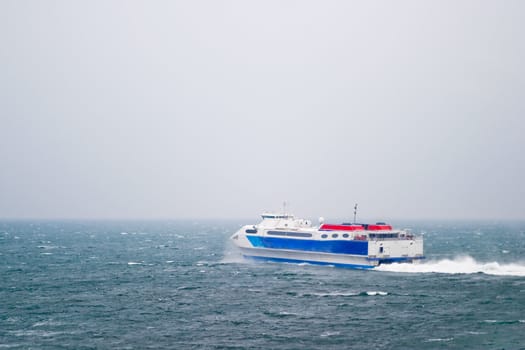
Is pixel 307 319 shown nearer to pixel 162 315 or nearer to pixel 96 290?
pixel 162 315

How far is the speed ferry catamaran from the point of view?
78.6 m

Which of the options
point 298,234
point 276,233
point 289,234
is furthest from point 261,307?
point 276,233

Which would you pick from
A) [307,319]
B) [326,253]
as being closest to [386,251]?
[326,253]

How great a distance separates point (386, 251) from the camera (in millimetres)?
78812

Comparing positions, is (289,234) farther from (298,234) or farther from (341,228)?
(341,228)

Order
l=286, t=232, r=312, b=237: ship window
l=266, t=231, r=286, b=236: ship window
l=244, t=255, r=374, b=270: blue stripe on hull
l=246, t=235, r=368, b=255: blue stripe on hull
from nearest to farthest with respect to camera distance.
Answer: l=246, t=235, r=368, b=255: blue stripe on hull
l=244, t=255, r=374, b=270: blue stripe on hull
l=286, t=232, r=312, b=237: ship window
l=266, t=231, r=286, b=236: ship window

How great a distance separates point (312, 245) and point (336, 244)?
4199 mm

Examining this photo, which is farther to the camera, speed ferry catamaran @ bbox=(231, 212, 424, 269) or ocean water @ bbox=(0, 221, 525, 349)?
speed ferry catamaran @ bbox=(231, 212, 424, 269)

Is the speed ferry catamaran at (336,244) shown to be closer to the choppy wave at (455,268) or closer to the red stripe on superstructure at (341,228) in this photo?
the red stripe on superstructure at (341,228)

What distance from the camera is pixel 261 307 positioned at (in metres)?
54.8

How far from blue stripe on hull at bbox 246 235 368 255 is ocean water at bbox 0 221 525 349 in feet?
9.63

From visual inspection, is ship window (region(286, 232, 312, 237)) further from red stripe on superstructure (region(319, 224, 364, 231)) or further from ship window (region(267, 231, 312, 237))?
red stripe on superstructure (region(319, 224, 364, 231))

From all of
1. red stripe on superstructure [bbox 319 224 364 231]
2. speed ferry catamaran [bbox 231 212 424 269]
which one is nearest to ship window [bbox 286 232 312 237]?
speed ferry catamaran [bbox 231 212 424 269]

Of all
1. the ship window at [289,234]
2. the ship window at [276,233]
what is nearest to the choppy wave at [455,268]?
the ship window at [289,234]
